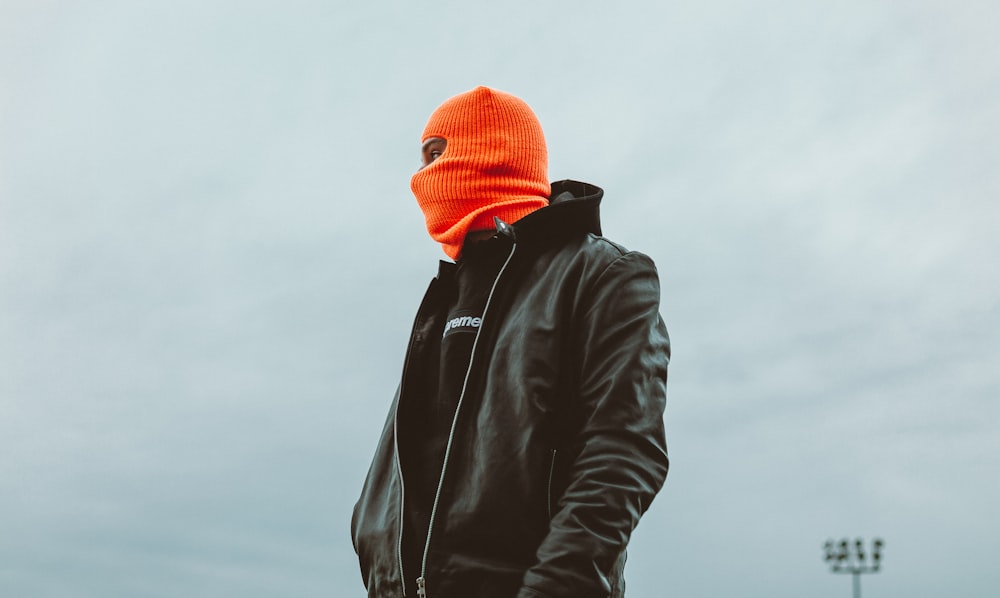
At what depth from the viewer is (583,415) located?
9.36 feet

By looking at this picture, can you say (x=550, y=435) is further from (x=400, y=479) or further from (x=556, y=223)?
(x=556, y=223)

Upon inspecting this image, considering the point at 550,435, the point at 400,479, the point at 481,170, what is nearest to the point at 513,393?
the point at 550,435

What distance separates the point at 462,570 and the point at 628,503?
448mm

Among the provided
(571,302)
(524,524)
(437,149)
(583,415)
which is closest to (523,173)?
Result: (437,149)

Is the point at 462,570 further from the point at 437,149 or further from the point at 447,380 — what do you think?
the point at 437,149

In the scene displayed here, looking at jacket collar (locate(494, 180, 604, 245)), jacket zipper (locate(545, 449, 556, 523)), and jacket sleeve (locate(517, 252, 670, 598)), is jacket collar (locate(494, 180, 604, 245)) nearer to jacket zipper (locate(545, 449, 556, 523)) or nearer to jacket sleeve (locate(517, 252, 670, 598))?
jacket sleeve (locate(517, 252, 670, 598))

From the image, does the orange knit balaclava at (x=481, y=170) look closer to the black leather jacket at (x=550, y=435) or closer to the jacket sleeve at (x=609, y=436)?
the black leather jacket at (x=550, y=435)

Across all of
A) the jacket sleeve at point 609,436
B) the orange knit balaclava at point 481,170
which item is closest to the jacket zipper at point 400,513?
the jacket sleeve at point 609,436

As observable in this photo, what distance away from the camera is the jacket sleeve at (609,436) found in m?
2.60

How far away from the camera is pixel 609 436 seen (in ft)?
8.93

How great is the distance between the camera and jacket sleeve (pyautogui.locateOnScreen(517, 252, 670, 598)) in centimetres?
260

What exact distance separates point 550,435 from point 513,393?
14 centimetres

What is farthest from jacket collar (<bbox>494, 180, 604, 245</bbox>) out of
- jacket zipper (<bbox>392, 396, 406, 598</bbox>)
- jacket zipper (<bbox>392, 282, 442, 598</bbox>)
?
jacket zipper (<bbox>392, 396, 406, 598</bbox>)

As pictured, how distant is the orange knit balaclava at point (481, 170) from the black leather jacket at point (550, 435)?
0.19 meters
